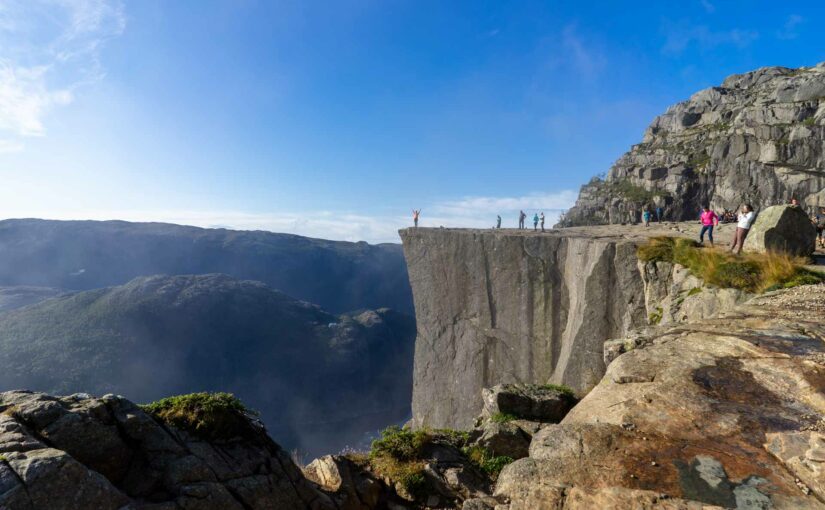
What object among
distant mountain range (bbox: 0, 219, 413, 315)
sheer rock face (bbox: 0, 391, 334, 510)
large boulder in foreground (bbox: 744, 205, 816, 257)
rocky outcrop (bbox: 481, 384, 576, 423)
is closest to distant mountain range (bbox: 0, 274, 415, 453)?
distant mountain range (bbox: 0, 219, 413, 315)

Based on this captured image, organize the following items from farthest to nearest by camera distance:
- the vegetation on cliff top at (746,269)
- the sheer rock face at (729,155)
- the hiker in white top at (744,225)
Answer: the sheer rock face at (729,155) → the hiker in white top at (744,225) → the vegetation on cliff top at (746,269)

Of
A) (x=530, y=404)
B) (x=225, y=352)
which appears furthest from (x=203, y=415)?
(x=225, y=352)

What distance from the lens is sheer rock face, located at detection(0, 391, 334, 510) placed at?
3.46 metres

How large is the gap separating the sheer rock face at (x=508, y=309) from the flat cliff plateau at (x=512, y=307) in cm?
4

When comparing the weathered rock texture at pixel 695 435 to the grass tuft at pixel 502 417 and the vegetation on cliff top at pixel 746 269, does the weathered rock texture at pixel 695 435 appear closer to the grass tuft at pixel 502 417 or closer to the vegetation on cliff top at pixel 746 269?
the grass tuft at pixel 502 417

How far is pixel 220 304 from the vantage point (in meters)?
104

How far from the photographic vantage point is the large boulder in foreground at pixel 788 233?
1165cm

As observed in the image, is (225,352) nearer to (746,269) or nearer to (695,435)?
(746,269)

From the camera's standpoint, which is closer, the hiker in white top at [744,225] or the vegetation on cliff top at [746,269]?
the vegetation on cliff top at [746,269]

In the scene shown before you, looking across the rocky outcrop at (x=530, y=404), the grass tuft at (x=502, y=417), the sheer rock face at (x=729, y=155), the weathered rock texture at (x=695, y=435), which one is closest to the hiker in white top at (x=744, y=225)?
the weathered rock texture at (x=695, y=435)

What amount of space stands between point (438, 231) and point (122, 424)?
54.9 ft

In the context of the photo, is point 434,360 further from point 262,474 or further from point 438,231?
point 262,474

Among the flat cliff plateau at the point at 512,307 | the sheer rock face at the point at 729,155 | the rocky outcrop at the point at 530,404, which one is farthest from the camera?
the sheer rock face at the point at 729,155

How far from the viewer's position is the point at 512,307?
61.1 feet
